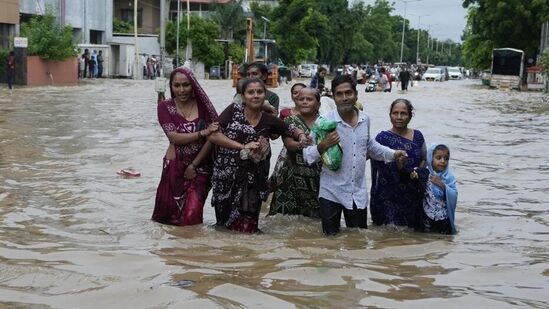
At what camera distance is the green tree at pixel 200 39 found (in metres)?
51.8

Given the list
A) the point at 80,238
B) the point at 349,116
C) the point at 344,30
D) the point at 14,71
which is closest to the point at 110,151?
the point at 80,238

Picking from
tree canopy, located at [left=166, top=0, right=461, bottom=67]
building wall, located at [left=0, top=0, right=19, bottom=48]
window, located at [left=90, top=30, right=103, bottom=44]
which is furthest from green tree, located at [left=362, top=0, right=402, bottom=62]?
building wall, located at [left=0, top=0, right=19, bottom=48]

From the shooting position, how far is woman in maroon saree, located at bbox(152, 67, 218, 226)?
6.50 m

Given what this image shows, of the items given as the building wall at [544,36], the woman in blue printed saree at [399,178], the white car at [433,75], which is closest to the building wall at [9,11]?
the woman in blue printed saree at [399,178]

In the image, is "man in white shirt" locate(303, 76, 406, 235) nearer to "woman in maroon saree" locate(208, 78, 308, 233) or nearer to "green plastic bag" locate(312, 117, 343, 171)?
"green plastic bag" locate(312, 117, 343, 171)

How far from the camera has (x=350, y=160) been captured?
20.5 feet

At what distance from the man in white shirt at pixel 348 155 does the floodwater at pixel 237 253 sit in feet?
Answer: 1.20

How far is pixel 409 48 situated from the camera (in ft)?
486

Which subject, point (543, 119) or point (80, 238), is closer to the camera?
point (80, 238)

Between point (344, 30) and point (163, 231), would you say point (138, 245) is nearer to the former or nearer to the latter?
point (163, 231)

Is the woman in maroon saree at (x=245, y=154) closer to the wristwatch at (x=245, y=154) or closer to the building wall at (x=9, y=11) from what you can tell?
the wristwatch at (x=245, y=154)

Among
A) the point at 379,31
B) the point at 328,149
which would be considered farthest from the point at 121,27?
the point at 379,31

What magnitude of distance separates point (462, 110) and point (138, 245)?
21.6 m

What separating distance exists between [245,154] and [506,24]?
48908 mm
